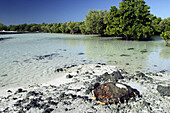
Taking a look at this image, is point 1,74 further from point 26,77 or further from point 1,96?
point 1,96

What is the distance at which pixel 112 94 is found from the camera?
15.3ft

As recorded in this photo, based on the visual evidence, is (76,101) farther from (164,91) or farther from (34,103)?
(164,91)

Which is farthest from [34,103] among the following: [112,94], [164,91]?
[164,91]

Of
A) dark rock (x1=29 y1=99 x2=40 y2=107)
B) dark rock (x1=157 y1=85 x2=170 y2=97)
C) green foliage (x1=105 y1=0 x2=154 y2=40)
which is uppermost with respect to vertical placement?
green foliage (x1=105 y1=0 x2=154 y2=40)

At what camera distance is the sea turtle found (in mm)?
4539

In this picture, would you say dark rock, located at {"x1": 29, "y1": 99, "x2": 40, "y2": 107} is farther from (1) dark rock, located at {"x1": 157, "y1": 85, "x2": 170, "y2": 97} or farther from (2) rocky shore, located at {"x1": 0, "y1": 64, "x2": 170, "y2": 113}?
(1) dark rock, located at {"x1": 157, "y1": 85, "x2": 170, "y2": 97}

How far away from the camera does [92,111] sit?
4.20m

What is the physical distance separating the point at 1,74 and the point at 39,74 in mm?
2464

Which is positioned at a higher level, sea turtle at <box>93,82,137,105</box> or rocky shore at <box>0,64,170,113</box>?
sea turtle at <box>93,82,137,105</box>

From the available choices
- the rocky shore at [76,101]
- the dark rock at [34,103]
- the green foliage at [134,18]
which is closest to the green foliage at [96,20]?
the green foliage at [134,18]

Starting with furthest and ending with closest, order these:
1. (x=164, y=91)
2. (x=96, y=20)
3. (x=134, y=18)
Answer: (x=96, y=20)
(x=134, y=18)
(x=164, y=91)

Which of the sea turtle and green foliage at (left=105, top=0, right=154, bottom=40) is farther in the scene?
green foliage at (left=105, top=0, right=154, bottom=40)

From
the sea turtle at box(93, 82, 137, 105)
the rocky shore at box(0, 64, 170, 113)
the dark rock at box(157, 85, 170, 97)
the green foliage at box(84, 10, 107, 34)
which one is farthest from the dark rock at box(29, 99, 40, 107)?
the green foliage at box(84, 10, 107, 34)

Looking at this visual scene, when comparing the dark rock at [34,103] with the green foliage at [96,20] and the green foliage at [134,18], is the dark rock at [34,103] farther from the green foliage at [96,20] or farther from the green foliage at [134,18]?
the green foliage at [96,20]
